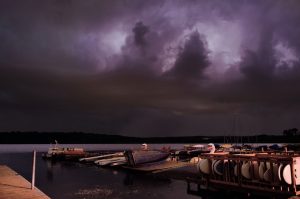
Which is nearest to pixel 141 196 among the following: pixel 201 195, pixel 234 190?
pixel 201 195

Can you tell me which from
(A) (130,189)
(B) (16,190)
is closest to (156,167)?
(A) (130,189)

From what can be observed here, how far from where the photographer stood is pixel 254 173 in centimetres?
2169

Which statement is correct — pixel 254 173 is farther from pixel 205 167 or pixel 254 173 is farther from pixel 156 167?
pixel 156 167

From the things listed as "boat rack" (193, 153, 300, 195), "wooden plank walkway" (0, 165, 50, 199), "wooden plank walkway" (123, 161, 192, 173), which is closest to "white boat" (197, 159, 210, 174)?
"boat rack" (193, 153, 300, 195)

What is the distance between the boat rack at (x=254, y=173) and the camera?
1967 centimetres

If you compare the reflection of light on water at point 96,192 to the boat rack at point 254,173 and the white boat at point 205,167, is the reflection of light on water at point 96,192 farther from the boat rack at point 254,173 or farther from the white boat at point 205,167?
the white boat at point 205,167

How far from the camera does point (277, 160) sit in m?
20.2

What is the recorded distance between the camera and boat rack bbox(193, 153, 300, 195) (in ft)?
64.5

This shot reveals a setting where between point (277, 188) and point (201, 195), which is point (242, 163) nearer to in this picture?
point (277, 188)

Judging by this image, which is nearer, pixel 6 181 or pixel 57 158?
pixel 6 181

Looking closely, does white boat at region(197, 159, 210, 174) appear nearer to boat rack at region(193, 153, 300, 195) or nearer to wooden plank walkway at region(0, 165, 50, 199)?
boat rack at region(193, 153, 300, 195)

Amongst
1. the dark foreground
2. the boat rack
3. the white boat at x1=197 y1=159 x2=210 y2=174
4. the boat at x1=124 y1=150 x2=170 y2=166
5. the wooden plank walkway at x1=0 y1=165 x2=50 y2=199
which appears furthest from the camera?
the boat at x1=124 y1=150 x2=170 y2=166

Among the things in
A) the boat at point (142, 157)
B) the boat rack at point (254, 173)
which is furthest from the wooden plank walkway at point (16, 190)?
the boat at point (142, 157)

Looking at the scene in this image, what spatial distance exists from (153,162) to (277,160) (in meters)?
31.8
